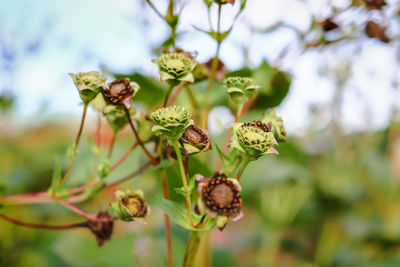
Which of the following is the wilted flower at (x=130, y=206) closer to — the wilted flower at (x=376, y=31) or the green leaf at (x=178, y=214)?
the green leaf at (x=178, y=214)

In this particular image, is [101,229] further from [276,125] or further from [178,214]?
[276,125]

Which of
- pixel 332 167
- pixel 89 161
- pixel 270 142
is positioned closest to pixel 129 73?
pixel 89 161

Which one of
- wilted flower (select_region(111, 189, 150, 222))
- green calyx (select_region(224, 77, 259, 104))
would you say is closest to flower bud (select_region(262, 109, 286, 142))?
green calyx (select_region(224, 77, 259, 104))

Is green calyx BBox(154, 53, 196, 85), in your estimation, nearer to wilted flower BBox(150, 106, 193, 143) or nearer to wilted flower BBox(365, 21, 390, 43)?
wilted flower BBox(150, 106, 193, 143)

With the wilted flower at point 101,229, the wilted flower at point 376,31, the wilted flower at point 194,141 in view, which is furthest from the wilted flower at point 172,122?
the wilted flower at point 376,31

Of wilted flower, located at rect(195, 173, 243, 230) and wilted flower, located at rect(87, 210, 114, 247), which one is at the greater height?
wilted flower, located at rect(195, 173, 243, 230)

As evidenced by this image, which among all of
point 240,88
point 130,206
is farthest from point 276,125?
point 130,206
